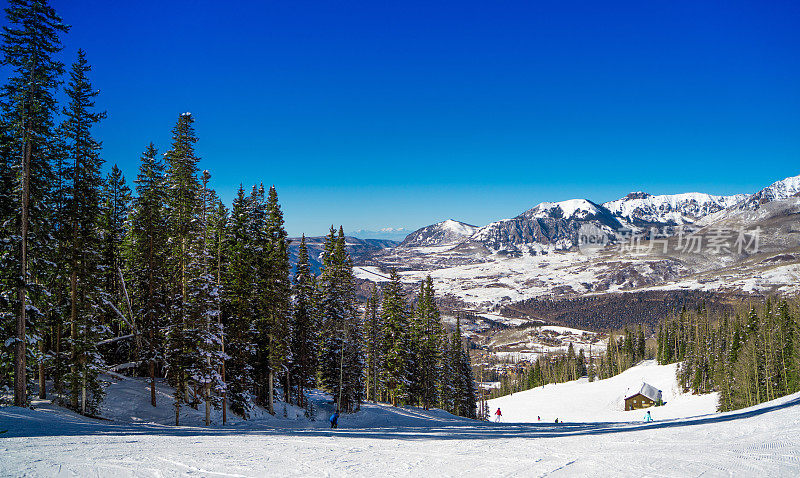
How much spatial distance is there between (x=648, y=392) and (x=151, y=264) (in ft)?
280

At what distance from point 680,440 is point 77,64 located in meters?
32.1

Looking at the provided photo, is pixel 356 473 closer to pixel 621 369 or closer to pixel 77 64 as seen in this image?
pixel 77 64

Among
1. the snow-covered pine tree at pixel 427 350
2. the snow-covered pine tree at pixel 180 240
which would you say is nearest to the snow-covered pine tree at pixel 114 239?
the snow-covered pine tree at pixel 180 240

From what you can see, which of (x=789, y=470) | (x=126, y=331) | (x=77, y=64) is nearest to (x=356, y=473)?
(x=789, y=470)

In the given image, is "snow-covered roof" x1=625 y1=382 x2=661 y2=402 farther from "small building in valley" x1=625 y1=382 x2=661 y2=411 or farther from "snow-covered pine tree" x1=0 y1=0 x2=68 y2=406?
"snow-covered pine tree" x1=0 y1=0 x2=68 y2=406

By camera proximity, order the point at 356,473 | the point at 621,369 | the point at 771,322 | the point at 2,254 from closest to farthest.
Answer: the point at 356,473 → the point at 2,254 → the point at 771,322 → the point at 621,369

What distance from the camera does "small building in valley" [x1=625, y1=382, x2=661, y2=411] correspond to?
79.6 m

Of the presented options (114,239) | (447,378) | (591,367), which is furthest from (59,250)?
(591,367)

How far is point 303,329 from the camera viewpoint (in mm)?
37500

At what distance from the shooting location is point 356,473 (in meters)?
10.6

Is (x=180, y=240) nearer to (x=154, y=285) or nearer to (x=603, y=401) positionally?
(x=154, y=285)

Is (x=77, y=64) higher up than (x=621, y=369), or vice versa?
(x=77, y=64)

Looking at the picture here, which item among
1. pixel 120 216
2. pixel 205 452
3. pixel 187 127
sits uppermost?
pixel 187 127

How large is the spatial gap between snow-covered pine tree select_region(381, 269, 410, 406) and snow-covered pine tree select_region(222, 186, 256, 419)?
55.3 feet
